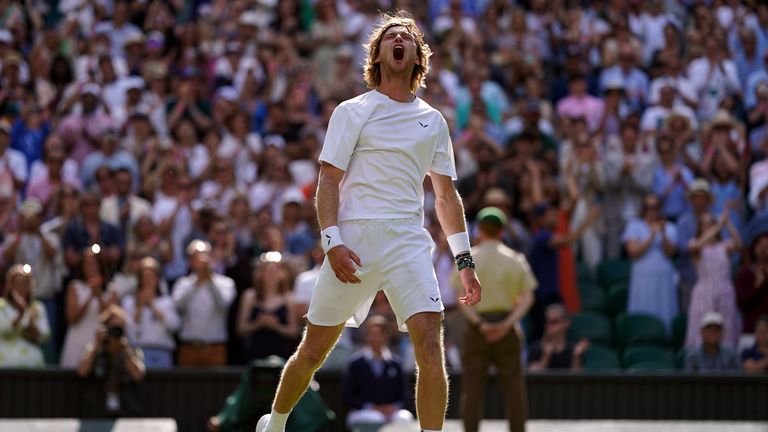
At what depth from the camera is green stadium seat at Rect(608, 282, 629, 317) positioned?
48.8 feet

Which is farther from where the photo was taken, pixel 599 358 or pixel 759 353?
pixel 599 358

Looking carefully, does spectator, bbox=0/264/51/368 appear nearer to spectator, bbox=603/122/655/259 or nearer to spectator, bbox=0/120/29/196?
spectator, bbox=0/120/29/196

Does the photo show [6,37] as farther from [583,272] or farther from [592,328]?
[592,328]

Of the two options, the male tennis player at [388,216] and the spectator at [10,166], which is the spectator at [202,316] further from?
the male tennis player at [388,216]

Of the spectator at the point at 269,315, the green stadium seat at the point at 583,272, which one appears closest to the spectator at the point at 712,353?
the green stadium seat at the point at 583,272

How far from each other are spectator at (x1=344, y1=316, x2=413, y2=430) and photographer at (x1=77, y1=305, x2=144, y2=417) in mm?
1896

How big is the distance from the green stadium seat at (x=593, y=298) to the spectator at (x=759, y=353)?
1775mm

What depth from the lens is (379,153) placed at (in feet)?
22.6

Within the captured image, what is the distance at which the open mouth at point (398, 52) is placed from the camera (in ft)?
22.6

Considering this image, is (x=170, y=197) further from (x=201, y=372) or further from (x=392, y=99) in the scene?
(x=392, y=99)

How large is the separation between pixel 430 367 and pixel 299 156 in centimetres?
913

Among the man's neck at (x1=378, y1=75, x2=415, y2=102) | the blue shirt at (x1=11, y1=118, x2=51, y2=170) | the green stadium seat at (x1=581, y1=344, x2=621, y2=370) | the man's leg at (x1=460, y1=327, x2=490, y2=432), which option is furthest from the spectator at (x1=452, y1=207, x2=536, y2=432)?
the blue shirt at (x1=11, y1=118, x2=51, y2=170)

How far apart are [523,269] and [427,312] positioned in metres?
4.66

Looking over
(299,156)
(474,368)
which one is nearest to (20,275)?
(299,156)
